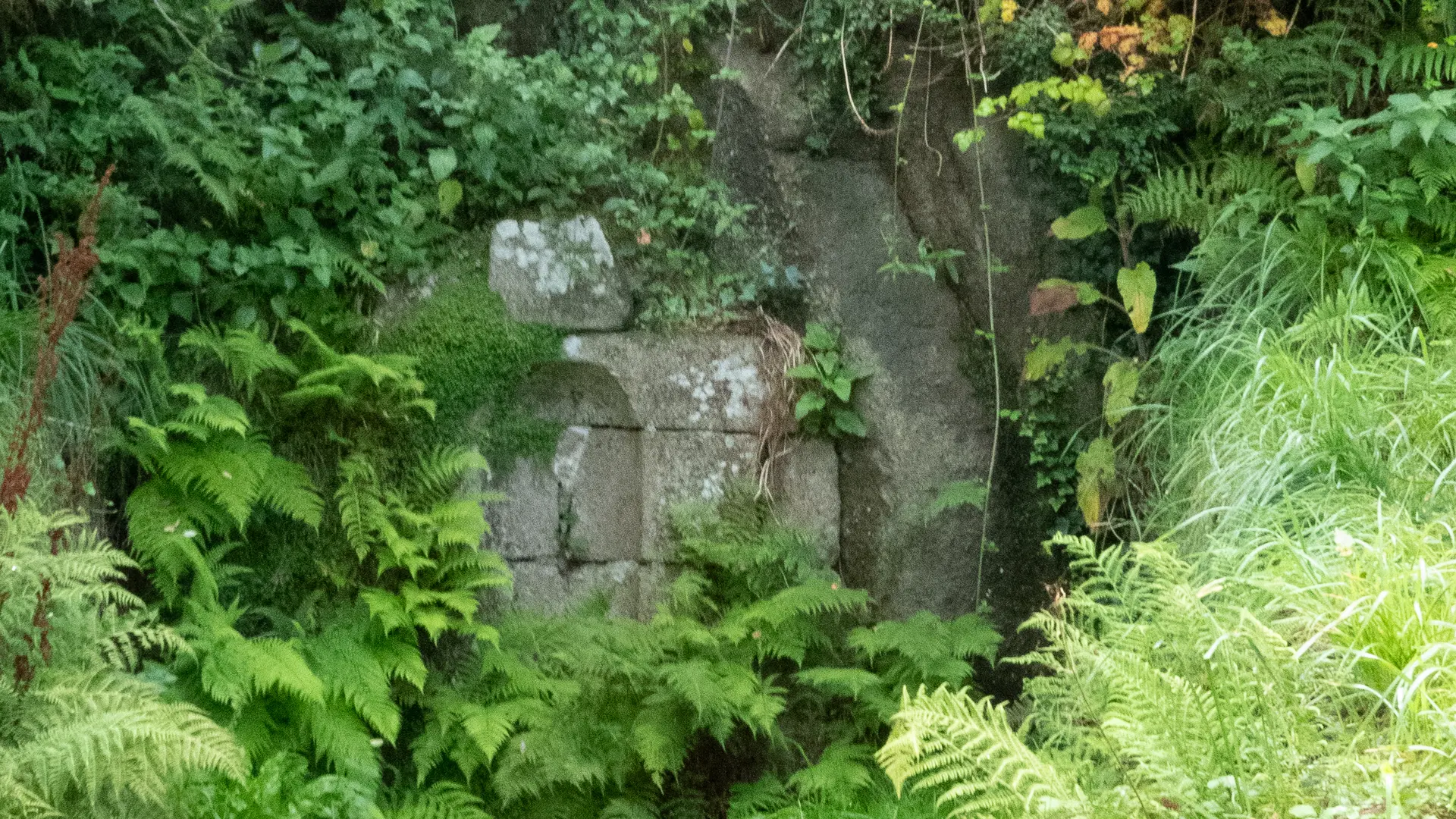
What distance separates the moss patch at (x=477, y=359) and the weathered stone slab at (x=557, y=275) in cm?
7

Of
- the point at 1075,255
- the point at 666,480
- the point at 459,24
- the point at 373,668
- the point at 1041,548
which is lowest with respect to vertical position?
the point at 373,668

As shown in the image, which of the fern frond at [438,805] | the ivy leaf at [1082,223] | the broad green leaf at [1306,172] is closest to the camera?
the fern frond at [438,805]

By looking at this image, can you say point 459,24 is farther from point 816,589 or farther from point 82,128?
point 816,589

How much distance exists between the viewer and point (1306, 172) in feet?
13.3

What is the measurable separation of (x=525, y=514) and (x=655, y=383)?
0.77m

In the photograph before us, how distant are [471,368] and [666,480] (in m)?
0.94

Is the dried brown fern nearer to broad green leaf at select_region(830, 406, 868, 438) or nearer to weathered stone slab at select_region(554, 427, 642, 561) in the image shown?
weathered stone slab at select_region(554, 427, 642, 561)

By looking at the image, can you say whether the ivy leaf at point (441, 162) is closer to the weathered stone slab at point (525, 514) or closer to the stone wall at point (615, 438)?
the stone wall at point (615, 438)

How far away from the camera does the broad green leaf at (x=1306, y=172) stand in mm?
4055

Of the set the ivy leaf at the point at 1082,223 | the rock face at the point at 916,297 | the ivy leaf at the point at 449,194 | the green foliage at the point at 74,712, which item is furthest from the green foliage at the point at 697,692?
the ivy leaf at the point at 449,194

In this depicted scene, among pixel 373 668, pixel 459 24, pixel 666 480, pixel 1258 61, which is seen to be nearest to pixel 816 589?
pixel 666 480

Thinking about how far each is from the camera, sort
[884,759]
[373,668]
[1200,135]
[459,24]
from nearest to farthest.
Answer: [884,759] < [373,668] < [1200,135] < [459,24]

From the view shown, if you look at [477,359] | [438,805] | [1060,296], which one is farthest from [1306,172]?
[438,805]

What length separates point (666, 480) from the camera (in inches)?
188
